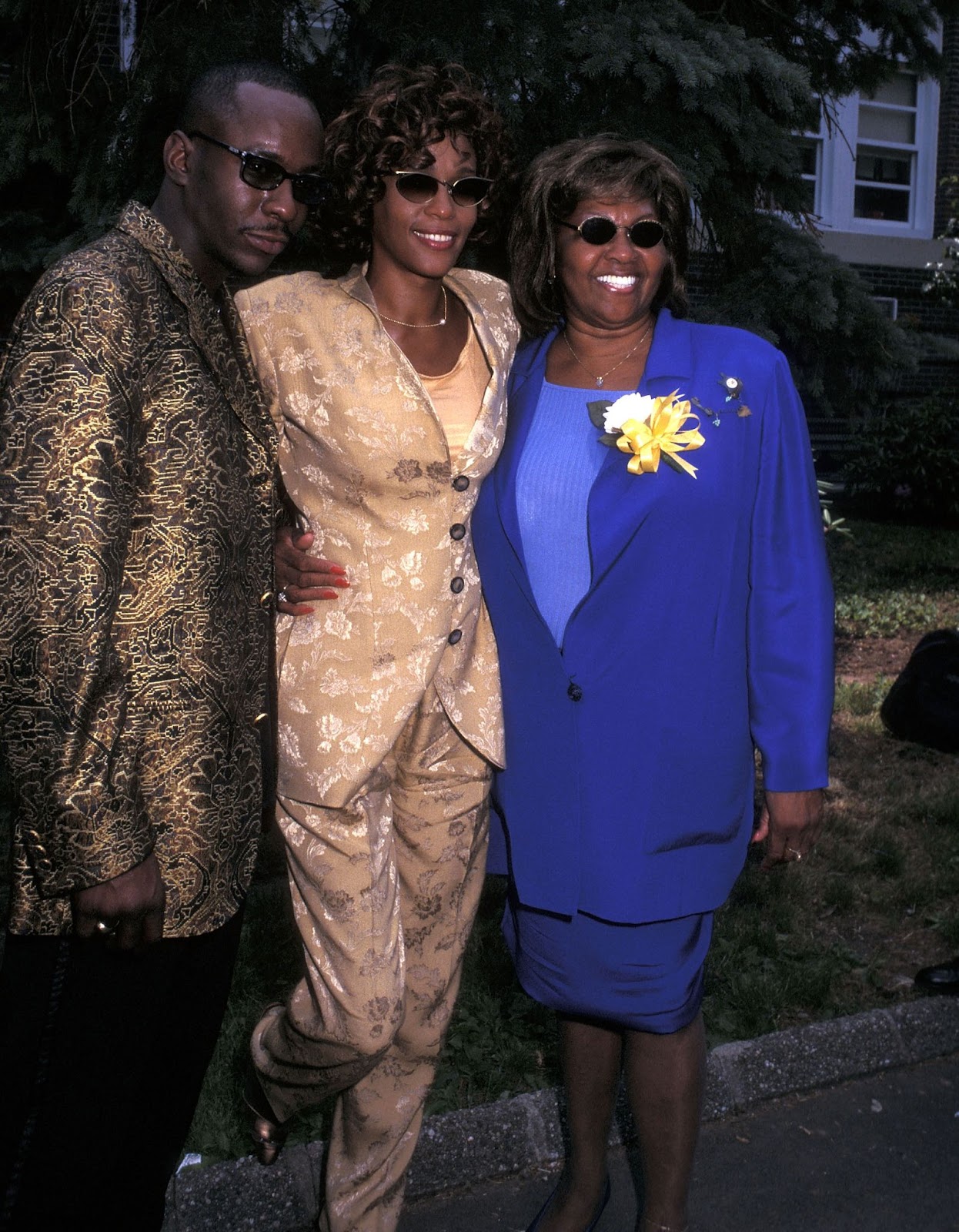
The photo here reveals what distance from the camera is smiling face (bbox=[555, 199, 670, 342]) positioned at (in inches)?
104

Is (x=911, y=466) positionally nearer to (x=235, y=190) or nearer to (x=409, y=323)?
(x=409, y=323)

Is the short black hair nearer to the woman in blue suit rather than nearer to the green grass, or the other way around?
the woman in blue suit

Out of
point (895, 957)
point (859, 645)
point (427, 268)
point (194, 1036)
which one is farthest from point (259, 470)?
point (859, 645)


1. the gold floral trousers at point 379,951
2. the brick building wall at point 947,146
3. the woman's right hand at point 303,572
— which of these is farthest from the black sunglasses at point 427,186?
the brick building wall at point 947,146

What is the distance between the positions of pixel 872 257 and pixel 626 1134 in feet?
47.7

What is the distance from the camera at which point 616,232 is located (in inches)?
104

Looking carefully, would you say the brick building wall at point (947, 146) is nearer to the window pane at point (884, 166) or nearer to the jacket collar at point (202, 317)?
the window pane at point (884, 166)

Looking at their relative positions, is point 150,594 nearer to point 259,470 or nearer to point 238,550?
point 238,550

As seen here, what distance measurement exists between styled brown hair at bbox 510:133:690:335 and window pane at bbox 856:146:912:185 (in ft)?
51.6

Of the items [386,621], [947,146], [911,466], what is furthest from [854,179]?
[386,621]

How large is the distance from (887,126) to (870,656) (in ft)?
37.5

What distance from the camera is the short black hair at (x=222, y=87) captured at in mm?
2293

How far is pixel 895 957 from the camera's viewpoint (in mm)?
4473

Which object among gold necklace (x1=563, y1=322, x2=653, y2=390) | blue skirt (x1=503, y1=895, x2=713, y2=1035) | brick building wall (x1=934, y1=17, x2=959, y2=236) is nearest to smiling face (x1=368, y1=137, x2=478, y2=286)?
gold necklace (x1=563, y1=322, x2=653, y2=390)
